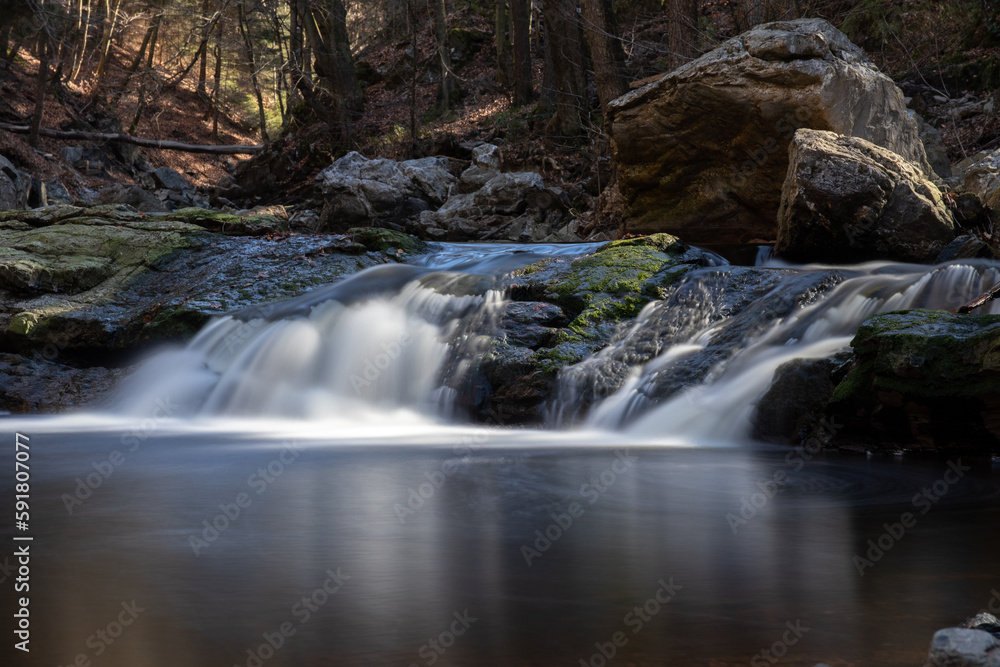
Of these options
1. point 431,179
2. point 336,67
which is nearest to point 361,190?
point 431,179

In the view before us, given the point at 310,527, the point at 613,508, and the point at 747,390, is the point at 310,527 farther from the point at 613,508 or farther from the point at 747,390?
the point at 747,390

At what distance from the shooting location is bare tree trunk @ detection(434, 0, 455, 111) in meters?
21.4

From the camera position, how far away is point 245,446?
20.4ft

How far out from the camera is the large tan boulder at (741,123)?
9.87 metres


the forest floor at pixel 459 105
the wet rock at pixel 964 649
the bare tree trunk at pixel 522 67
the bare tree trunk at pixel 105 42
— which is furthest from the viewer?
the bare tree trunk at pixel 105 42

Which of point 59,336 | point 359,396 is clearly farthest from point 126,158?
point 359,396

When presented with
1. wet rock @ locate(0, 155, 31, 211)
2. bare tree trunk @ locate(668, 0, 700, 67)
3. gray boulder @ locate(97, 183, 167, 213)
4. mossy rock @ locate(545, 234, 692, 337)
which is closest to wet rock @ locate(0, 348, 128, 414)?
mossy rock @ locate(545, 234, 692, 337)

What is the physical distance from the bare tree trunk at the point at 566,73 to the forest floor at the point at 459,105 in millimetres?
387

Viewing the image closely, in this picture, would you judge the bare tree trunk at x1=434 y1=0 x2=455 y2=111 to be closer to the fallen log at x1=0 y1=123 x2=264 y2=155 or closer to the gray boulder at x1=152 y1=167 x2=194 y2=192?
the fallen log at x1=0 y1=123 x2=264 y2=155

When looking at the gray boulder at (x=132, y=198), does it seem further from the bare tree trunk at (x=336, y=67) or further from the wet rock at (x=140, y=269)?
the wet rock at (x=140, y=269)

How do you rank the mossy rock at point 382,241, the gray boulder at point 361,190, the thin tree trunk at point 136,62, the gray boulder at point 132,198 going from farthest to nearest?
the thin tree trunk at point 136,62 < the gray boulder at point 132,198 < the gray boulder at point 361,190 < the mossy rock at point 382,241

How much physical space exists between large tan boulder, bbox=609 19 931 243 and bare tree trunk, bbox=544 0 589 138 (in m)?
5.19

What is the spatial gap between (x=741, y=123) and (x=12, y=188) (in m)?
12.3

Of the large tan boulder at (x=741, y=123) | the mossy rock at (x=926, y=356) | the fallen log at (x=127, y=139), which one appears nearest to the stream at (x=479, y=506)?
the mossy rock at (x=926, y=356)
